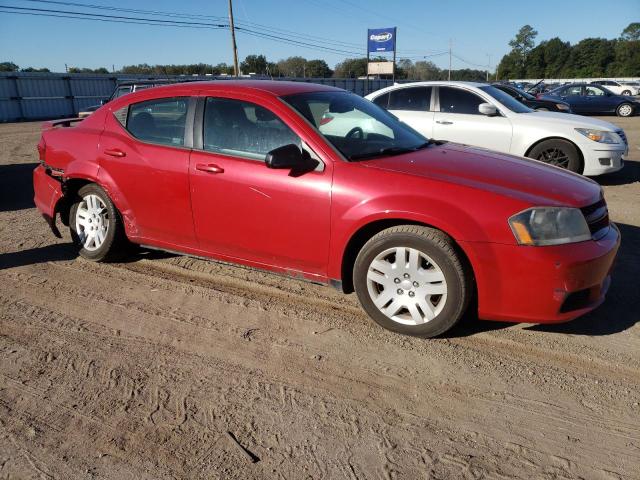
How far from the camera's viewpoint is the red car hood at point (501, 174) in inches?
127

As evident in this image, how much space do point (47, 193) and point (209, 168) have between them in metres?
2.09

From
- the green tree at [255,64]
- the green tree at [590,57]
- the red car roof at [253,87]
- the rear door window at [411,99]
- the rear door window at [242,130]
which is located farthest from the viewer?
the green tree at [590,57]

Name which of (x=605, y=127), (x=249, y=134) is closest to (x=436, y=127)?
(x=605, y=127)

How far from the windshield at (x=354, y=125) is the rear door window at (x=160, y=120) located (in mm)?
946

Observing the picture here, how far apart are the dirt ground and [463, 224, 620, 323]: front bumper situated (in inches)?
12.1

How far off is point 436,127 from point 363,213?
18.8ft

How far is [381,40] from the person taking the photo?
41438mm

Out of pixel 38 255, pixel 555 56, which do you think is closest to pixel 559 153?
pixel 38 255

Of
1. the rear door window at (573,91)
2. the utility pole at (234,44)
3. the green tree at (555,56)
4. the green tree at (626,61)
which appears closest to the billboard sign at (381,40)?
the utility pole at (234,44)

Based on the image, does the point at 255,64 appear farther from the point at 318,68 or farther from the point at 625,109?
the point at 625,109

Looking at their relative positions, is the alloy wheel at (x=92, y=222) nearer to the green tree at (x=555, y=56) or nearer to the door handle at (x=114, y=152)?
the door handle at (x=114, y=152)

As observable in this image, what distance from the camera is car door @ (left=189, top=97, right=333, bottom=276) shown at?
3549 millimetres

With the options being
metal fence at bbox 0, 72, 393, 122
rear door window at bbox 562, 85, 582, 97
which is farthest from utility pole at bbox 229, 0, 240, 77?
rear door window at bbox 562, 85, 582, 97

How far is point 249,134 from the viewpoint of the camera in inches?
153
